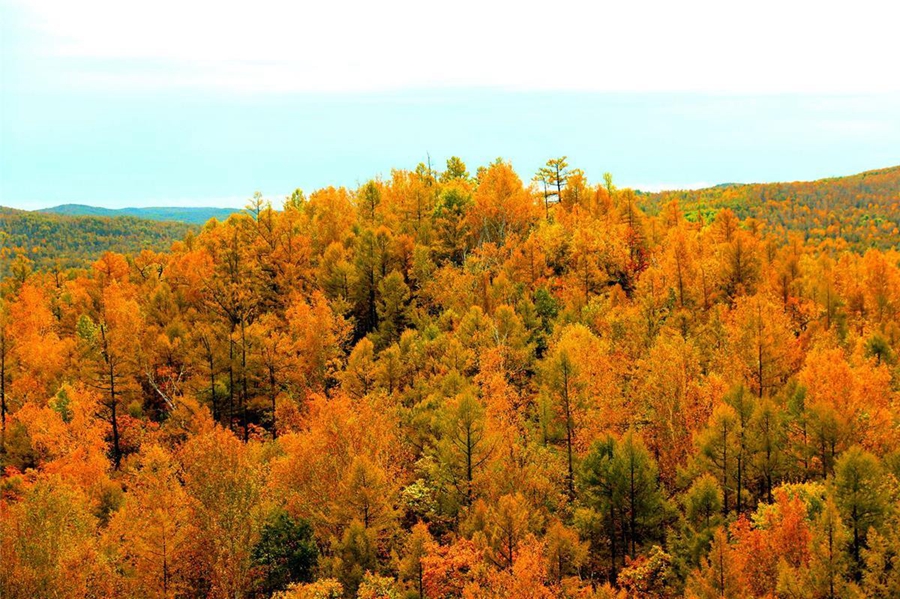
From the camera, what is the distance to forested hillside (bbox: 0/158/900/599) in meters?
32.9

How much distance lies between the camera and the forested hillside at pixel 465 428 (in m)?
32.9

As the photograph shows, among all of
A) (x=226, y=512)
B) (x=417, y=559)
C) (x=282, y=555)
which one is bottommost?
(x=282, y=555)

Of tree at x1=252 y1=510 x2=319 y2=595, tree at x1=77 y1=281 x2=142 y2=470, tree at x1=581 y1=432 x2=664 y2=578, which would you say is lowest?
tree at x1=252 y1=510 x2=319 y2=595

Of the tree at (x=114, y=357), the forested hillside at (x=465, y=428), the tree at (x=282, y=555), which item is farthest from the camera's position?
the tree at (x=114, y=357)

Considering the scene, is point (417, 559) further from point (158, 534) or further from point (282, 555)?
point (158, 534)

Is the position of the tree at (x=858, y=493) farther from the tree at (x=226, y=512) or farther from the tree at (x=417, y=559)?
the tree at (x=226, y=512)

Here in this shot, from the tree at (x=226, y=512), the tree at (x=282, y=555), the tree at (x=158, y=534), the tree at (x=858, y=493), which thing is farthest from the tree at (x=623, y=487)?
the tree at (x=158, y=534)

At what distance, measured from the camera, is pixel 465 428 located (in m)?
37.2

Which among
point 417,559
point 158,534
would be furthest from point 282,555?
point 417,559

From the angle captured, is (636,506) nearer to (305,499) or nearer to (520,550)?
(520,550)

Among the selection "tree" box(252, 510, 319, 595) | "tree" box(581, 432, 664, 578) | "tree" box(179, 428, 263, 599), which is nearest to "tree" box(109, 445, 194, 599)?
"tree" box(179, 428, 263, 599)

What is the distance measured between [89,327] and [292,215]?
94.8ft

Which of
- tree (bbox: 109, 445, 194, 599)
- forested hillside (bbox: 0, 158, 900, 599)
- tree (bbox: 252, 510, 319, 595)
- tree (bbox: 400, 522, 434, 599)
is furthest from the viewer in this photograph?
tree (bbox: 252, 510, 319, 595)

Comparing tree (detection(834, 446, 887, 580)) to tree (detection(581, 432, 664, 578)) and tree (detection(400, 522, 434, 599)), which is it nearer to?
tree (detection(581, 432, 664, 578))
